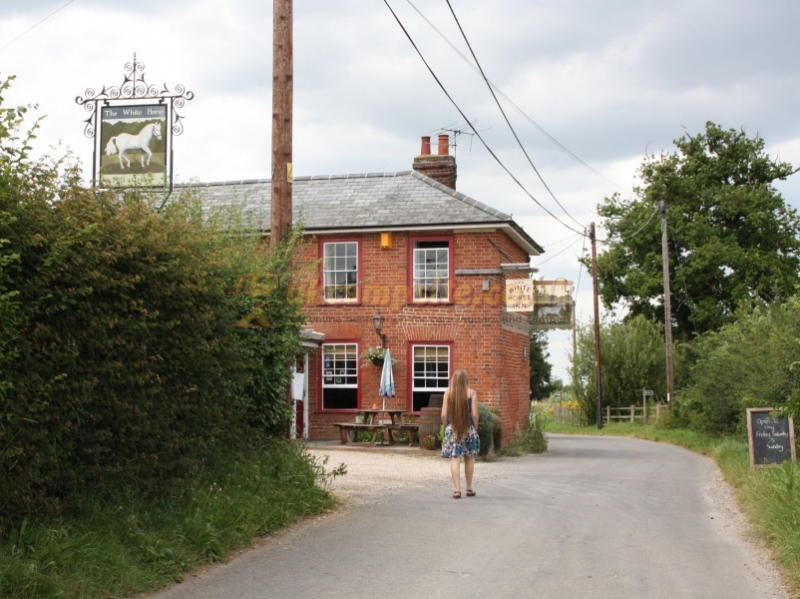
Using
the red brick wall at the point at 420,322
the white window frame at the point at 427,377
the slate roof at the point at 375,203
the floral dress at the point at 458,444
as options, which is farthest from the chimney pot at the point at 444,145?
the floral dress at the point at 458,444

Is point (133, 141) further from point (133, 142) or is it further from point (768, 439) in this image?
point (768, 439)

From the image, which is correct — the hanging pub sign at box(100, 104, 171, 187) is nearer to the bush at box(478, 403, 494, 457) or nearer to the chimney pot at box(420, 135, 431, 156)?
the bush at box(478, 403, 494, 457)

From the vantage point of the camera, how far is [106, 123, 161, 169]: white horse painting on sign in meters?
13.6

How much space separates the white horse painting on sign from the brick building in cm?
927

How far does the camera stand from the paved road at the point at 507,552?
736 cm

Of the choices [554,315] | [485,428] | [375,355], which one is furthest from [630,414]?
[485,428]

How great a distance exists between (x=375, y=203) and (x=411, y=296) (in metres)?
2.68

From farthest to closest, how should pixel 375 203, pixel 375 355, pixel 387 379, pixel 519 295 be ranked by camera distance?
1. pixel 375 203
2. pixel 375 355
3. pixel 387 379
4. pixel 519 295

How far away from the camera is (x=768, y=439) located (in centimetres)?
1477

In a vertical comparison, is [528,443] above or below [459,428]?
below

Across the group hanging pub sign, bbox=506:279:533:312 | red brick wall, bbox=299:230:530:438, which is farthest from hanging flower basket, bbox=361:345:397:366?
hanging pub sign, bbox=506:279:533:312

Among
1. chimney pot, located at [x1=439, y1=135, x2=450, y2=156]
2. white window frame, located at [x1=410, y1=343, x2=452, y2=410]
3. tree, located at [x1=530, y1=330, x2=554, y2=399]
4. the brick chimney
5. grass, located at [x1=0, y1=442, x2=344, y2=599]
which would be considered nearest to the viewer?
grass, located at [x1=0, y1=442, x2=344, y2=599]

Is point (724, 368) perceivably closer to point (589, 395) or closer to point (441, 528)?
point (441, 528)

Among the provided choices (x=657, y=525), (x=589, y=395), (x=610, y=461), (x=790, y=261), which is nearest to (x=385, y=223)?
(x=610, y=461)
